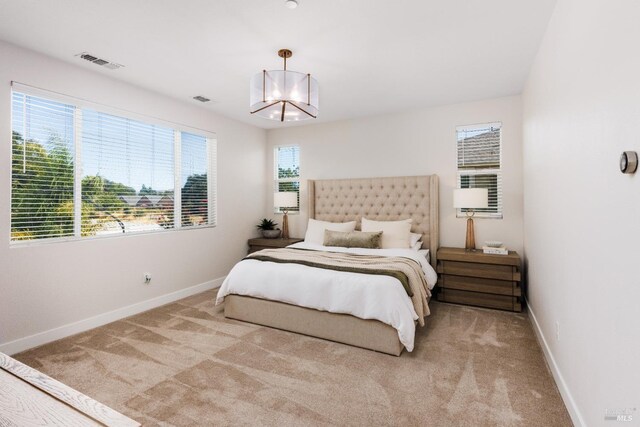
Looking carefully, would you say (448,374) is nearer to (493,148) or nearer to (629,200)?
(629,200)

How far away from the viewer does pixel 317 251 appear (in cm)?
402

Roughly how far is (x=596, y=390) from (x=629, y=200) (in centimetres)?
95

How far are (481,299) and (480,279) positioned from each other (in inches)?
9.5

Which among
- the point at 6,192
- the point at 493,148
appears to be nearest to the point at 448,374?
the point at 493,148

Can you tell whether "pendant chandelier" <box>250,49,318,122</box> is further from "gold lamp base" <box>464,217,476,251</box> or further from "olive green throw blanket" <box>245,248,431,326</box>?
"gold lamp base" <box>464,217,476,251</box>

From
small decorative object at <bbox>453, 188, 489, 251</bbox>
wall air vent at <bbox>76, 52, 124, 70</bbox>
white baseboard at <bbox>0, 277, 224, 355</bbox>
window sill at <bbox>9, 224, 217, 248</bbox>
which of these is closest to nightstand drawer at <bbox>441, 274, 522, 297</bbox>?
small decorative object at <bbox>453, 188, 489, 251</bbox>

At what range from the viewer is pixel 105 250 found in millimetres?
3449

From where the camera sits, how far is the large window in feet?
9.42

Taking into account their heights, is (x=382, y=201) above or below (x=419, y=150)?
below

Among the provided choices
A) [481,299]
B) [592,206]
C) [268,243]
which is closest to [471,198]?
[481,299]

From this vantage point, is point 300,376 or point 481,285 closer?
point 300,376

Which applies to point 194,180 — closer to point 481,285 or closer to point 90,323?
point 90,323

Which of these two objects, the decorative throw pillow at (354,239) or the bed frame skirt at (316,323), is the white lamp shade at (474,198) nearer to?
the decorative throw pillow at (354,239)

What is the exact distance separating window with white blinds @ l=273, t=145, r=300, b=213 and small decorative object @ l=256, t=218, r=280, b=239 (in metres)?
0.32
